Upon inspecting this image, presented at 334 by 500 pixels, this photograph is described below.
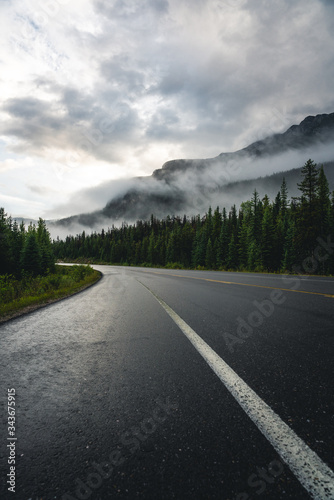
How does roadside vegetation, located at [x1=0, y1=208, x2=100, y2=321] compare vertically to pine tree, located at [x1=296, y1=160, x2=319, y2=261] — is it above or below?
below

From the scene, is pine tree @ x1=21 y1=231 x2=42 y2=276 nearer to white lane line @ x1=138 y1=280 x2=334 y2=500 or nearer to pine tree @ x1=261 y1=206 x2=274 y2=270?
white lane line @ x1=138 y1=280 x2=334 y2=500

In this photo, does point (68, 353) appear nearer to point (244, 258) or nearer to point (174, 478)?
point (174, 478)

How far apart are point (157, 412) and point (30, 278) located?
78.8 feet

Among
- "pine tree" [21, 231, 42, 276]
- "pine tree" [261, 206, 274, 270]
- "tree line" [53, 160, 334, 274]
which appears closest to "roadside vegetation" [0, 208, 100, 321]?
"pine tree" [21, 231, 42, 276]

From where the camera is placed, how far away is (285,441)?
144 cm

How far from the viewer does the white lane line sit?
113 cm

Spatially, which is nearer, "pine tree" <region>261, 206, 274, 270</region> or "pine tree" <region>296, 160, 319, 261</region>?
"pine tree" <region>296, 160, 319, 261</region>

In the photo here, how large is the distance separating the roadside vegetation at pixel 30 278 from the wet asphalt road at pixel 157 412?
4.06 meters

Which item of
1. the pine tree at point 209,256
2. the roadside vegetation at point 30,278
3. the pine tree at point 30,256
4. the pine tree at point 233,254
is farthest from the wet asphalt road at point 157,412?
the pine tree at point 209,256

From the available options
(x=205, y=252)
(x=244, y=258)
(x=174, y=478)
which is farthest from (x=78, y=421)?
(x=205, y=252)

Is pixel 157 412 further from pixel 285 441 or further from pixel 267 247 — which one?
pixel 267 247

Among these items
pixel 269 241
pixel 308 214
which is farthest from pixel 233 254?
Result: pixel 308 214

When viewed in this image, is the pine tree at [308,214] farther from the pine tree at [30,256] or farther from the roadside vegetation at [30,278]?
the pine tree at [30,256]

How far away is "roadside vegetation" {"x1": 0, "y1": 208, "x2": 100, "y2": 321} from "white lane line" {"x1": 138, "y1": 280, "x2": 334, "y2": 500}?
18.9 ft
